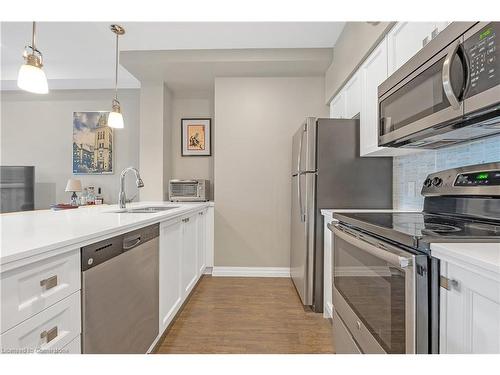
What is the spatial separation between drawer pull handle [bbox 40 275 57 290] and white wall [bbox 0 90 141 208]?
3.63 meters

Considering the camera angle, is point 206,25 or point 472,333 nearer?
point 472,333

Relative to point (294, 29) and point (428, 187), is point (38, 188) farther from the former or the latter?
point (428, 187)

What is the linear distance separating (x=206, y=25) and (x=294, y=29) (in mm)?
862

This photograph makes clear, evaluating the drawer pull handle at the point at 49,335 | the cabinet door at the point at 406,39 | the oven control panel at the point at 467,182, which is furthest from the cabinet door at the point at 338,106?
the drawer pull handle at the point at 49,335

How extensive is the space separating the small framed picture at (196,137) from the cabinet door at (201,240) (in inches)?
40.0

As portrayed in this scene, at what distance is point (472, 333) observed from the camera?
64cm

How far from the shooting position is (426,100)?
1.18 m

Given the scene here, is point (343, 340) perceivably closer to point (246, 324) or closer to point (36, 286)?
point (246, 324)

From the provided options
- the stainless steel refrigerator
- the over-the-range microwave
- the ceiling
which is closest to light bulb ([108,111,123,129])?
the ceiling

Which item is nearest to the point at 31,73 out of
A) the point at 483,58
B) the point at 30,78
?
the point at 30,78

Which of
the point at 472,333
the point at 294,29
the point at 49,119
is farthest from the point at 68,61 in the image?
the point at 472,333

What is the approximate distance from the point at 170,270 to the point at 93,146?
3.14 metres

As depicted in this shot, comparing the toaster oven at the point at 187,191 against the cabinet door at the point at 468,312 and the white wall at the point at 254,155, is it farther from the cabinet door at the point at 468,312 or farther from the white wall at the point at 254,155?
the cabinet door at the point at 468,312

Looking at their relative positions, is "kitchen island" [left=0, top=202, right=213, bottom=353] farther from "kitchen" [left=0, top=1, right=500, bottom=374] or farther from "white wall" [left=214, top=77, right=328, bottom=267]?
"white wall" [left=214, top=77, right=328, bottom=267]
